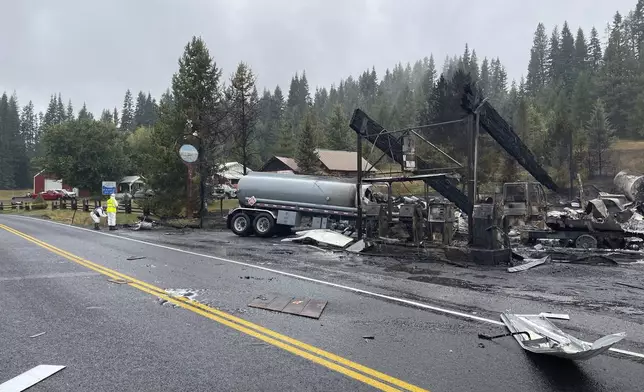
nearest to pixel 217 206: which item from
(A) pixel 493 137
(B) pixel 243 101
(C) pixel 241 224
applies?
(B) pixel 243 101

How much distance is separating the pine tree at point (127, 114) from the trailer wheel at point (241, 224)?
127 m

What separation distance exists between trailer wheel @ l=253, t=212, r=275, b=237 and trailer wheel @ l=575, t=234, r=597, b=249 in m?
11.3

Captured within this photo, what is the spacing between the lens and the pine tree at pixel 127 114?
138 metres

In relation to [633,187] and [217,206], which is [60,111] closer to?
[217,206]

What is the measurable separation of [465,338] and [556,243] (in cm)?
1218

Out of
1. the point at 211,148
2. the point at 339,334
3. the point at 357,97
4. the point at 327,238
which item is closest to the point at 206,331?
the point at 339,334

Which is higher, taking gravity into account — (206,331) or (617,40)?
(617,40)

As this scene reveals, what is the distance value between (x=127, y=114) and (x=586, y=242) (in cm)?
14540

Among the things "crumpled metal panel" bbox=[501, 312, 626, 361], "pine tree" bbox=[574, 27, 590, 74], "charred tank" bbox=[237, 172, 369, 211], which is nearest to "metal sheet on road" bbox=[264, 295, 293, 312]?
"crumpled metal panel" bbox=[501, 312, 626, 361]

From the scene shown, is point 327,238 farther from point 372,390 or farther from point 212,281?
point 372,390

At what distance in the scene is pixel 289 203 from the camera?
19.3 metres

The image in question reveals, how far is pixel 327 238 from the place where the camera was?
1614 cm

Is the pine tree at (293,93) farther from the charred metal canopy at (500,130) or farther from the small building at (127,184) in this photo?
the charred metal canopy at (500,130)

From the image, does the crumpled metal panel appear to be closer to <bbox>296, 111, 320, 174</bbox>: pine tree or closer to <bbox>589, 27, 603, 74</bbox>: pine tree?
<bbox>296, 111, 320, 174</bbox>: pine tree
